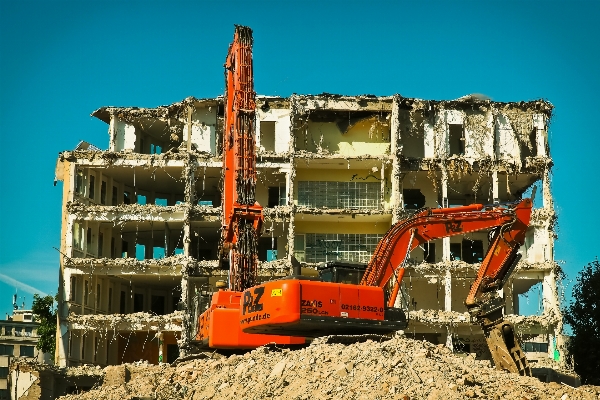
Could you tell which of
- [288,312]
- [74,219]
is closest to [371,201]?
[74,219]

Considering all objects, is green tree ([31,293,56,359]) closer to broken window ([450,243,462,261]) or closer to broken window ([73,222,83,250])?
broken window ([73,222,83,250])

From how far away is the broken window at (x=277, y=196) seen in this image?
52312 millimetres

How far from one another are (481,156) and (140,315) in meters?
22.3

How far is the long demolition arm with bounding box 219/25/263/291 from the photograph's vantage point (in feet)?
99.7

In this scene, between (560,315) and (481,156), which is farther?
(481,156)

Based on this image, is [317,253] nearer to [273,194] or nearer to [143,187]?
[273,194]

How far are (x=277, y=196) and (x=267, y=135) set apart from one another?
3986mm

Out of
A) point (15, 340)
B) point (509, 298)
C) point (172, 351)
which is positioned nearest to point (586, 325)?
point (509, 298)

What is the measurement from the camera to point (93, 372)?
132ft

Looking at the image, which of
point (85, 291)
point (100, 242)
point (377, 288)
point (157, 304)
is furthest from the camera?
point (157, 304)

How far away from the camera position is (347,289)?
24172mm

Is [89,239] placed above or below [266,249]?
above

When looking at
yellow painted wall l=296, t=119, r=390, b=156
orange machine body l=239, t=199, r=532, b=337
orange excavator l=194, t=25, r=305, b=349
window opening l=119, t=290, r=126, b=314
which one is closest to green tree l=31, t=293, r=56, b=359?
window opening l=119, t=290, r=126, b=314

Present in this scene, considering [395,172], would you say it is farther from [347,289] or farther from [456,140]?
[347,289]
